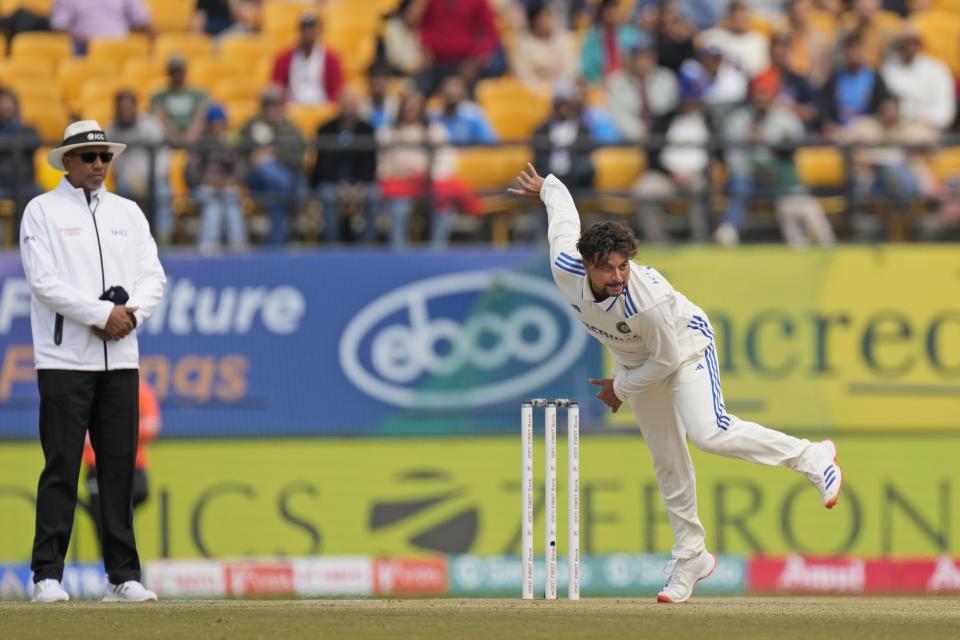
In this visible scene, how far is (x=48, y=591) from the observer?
26.8 ft

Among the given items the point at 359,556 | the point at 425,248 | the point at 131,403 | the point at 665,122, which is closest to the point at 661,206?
the point at 665,122

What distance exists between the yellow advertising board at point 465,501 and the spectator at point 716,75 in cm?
357

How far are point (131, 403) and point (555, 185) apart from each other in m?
2.40

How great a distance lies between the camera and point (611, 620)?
7.34 meters

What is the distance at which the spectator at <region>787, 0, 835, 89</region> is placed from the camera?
15711 mm

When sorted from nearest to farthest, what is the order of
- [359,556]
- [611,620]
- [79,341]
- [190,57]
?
1. [611,620]
2. [79,341]
3. [359,556]
4. [190,57]

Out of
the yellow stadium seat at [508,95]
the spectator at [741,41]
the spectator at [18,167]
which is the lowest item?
the spectator at [18,167]

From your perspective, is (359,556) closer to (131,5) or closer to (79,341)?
(79,341)

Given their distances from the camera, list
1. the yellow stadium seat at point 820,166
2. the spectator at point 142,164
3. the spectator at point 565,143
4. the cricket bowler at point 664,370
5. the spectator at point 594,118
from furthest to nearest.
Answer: the spectator at point 594,118
the yellow stadium seat at point 820,166
the spectator at point 142,164
the spectator at point 565,143
the cricket bowler at point 664,370

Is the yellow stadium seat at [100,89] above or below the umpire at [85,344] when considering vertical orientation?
above

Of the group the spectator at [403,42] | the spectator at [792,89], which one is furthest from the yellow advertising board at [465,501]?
the spectator at [403,42]

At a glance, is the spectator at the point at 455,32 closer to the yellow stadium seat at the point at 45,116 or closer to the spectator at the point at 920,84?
the yellow stadium seat at the point at 45,116

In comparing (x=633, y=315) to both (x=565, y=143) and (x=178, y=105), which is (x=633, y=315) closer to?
(x=565, y=143)

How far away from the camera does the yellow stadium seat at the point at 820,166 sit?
13.6m
